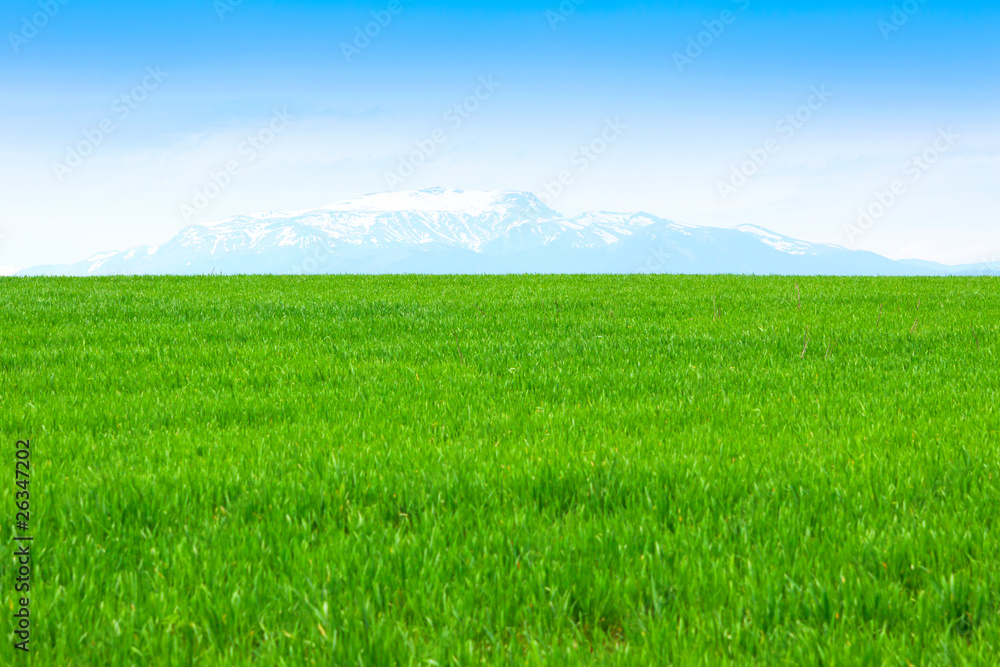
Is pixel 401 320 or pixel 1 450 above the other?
pixel 401 320

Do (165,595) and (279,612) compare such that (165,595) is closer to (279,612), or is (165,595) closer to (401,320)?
(279,612)

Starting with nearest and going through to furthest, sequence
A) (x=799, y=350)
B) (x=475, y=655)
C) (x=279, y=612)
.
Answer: (x=475, y=655) → (x=279, y=612) → (x=799, y=350)

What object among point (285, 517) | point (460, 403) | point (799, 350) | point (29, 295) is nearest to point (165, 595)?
point (285, 517)

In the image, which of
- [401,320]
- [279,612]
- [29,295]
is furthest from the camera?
[29,295]

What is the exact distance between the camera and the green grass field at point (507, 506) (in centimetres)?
297

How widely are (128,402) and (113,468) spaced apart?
7.71 feet

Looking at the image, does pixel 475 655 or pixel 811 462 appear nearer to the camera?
pixel 475 655

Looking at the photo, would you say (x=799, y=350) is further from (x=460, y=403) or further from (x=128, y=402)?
(x=128, y=402)

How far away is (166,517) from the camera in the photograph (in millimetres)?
4176

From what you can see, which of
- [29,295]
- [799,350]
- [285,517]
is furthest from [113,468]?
[29,295]

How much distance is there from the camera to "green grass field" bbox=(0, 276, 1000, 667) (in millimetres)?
2971

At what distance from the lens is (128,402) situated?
23.0 ft

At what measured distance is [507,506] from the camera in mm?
4340

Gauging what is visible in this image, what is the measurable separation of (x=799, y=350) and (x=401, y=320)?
708 cm
